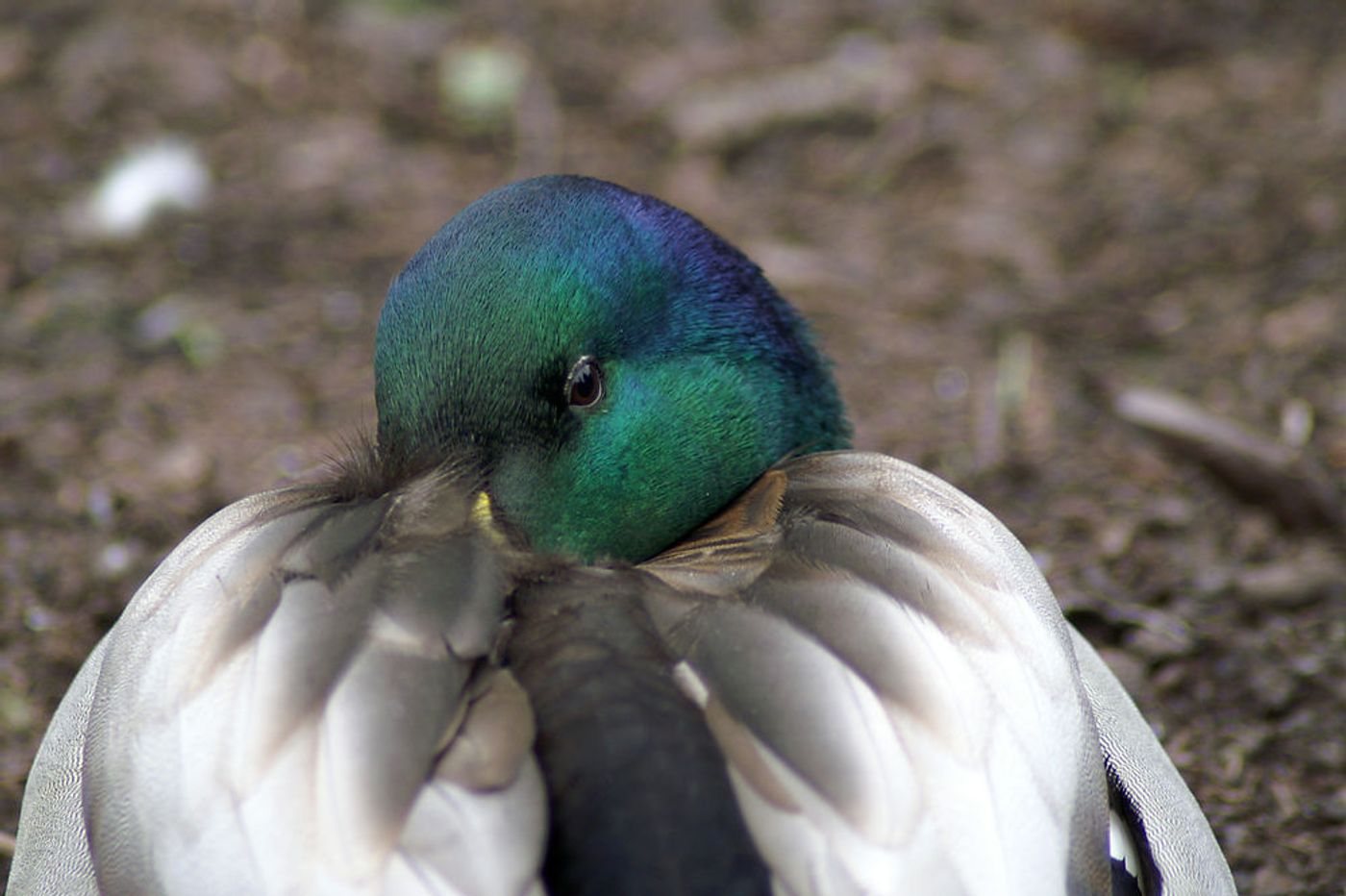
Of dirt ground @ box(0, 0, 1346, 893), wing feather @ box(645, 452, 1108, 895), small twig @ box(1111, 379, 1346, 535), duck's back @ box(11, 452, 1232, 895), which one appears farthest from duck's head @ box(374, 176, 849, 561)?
small twig @ box(1111, 379, 1346, 535)

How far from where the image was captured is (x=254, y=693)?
1.76m

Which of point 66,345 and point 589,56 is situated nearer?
point 66,345

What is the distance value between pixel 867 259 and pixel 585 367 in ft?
7.57

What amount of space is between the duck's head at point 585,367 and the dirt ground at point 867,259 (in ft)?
2.10

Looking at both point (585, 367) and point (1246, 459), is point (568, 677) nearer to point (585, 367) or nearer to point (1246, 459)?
point (585, 367)

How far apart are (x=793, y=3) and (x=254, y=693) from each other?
4258 mm

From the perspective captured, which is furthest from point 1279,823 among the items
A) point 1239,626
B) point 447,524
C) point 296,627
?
point 296,627

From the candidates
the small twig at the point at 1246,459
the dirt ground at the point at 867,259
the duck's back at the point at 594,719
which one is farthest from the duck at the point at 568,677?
the small twig at the point at 1246,459

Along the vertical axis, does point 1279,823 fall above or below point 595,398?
below

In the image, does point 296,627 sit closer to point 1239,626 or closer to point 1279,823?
point 1279,823

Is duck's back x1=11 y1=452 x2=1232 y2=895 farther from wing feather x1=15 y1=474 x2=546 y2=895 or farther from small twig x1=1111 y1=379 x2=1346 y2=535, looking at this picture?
small twig x1=1111 y1=379 x2=1346 y2=535

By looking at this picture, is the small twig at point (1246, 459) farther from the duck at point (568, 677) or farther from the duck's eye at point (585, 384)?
the duck's eye at point (585, 384)

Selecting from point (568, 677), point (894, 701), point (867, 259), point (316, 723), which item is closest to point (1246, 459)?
point (867, 259)

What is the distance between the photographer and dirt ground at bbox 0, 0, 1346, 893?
3266 mm
